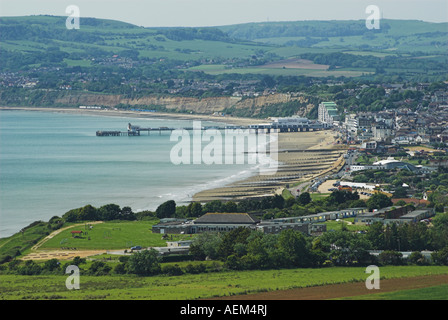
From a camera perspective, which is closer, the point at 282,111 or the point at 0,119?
the point at 282,111

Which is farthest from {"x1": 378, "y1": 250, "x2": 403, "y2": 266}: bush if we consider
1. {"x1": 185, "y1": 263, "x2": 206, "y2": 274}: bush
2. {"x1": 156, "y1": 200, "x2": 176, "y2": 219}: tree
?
{"x1": 156, "y1": 200, "x2": 176, "y2": 219}: tree

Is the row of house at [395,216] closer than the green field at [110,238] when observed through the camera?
No

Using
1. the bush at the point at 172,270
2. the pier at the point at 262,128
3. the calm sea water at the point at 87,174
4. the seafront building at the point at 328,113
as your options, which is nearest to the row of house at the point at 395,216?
the bush at the point at 172,270

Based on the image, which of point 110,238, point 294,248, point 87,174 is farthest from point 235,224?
point 87,174

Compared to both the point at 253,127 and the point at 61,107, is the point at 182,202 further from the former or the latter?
Result: the point at 61,107

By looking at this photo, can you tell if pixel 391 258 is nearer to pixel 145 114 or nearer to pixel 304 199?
pixel 304 199

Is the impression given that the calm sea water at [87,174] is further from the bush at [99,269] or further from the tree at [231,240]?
the tree at [231,240]

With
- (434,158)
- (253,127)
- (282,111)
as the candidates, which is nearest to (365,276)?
(434,158)
